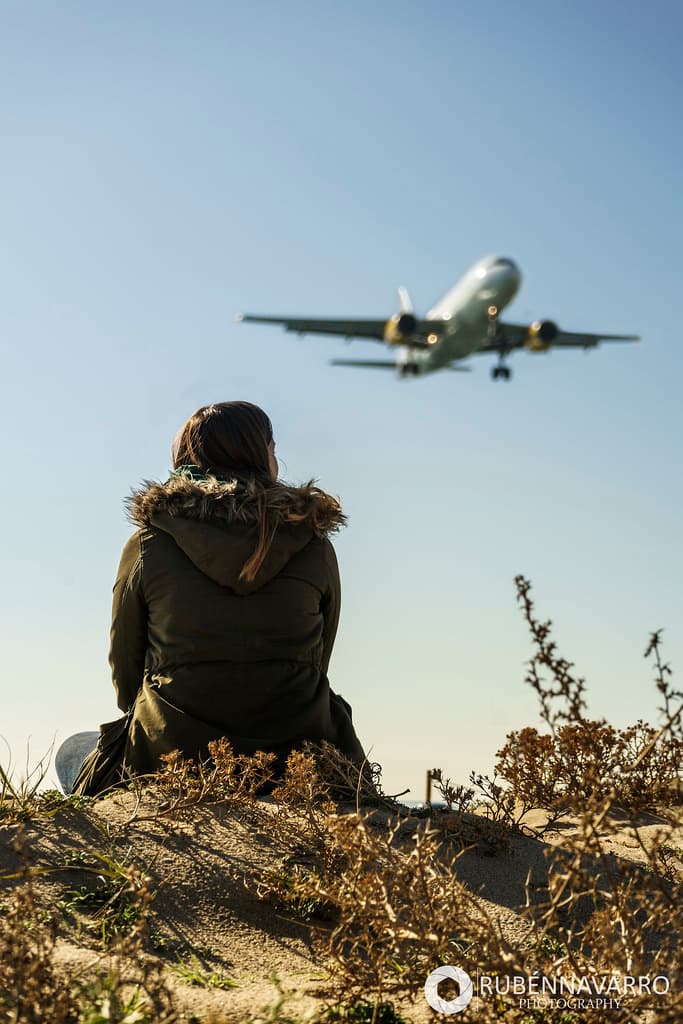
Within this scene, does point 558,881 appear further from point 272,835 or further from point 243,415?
point 243,415

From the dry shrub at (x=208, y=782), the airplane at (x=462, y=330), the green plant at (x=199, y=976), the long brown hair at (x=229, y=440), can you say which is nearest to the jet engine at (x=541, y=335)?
the airplane at (x=462, y=330)

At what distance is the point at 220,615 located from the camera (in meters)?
3.71

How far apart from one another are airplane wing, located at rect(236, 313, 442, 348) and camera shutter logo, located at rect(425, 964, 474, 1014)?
1080 inches

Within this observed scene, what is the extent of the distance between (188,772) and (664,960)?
1.83 m

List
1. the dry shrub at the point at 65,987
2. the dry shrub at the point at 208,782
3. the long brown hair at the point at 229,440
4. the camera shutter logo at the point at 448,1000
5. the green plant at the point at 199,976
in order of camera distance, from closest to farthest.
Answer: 1. the dry shrub at the point at 65,987
2. the camera shutter logo at the point at 448,1000
3. the green plant at the point at 199,976
4. the dry shrub at the point at 208,782
5. the long brown hair at the point at 229,440

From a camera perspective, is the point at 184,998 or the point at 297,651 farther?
the point at 297,651

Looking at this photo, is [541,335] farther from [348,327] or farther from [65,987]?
[65,987]

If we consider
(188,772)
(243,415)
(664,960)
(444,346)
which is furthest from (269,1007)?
(444,346)

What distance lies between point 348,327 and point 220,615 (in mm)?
27356

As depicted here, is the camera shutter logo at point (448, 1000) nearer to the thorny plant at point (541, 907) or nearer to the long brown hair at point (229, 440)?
the thorny plant at point (541, 907)

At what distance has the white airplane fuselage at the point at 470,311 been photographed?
2922 cm

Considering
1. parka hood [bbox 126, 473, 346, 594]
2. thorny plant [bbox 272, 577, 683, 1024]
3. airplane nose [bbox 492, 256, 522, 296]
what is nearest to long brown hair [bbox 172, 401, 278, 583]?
parka hood [bbox 126, 473, 346, 594]

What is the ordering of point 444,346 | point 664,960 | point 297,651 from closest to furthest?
point 664,960 → point 297,651 → point 444,346

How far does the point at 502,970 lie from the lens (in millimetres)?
2107
